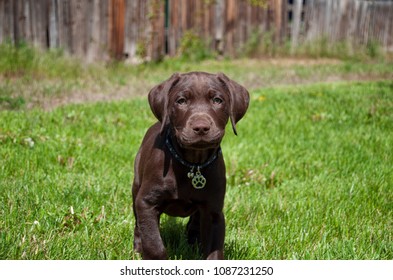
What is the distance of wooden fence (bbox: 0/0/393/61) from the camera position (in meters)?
12.2

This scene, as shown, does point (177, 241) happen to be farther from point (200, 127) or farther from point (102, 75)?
point (102, 75)

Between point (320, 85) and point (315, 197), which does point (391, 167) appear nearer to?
point (315, 197)

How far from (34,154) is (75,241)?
7.11 feet

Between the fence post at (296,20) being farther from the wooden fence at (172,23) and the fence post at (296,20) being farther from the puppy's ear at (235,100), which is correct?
the puppy's ear at (235,100)

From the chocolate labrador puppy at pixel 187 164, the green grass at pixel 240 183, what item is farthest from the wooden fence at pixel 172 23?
the chocolate labrador puppy at pixel 187 164

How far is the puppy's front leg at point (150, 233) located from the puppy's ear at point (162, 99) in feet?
1.76

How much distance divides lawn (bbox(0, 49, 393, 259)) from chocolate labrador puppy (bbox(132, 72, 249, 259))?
37cm

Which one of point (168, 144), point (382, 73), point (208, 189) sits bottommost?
point (382, 73)

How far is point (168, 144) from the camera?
11.6ft

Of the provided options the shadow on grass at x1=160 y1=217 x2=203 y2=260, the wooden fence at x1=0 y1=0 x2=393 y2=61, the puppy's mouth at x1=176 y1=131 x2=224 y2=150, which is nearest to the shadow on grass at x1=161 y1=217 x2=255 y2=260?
the shadow on grass at x1=160 y1=217 x2=203 y2=260

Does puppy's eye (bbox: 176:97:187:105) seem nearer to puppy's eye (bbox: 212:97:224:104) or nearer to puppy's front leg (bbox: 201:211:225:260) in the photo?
puppy's eye (bbox: 212:97:224:104)

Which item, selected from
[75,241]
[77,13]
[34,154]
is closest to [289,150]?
[34,154]

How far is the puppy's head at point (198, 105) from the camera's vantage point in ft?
10.4

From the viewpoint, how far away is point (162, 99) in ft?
11.6
